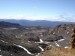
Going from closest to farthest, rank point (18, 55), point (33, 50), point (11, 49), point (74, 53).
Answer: point (74, 53), point (18, 55), point (11, 49), point (33, 50)

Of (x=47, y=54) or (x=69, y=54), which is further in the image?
(x=47, y=54)

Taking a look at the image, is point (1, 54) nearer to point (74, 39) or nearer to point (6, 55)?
point (6, 55)

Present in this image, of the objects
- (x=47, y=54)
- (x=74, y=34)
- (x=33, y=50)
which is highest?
(x=74, y=34)

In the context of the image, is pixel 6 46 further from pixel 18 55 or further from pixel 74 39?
pixel 74 39

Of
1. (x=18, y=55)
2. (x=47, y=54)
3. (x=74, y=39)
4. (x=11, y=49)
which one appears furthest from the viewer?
(x=11, y=49)

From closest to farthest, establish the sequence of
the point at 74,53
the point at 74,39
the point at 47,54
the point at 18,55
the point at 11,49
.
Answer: the point at 74,53
the point at 47,54
the point at 74,39
the point at 18,55
the point at 11,49

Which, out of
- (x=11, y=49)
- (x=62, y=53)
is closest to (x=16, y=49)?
(x=11, y=49)

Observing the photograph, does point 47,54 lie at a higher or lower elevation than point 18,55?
higher

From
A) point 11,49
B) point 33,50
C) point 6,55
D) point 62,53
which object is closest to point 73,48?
point 62,53

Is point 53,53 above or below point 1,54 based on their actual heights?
above
